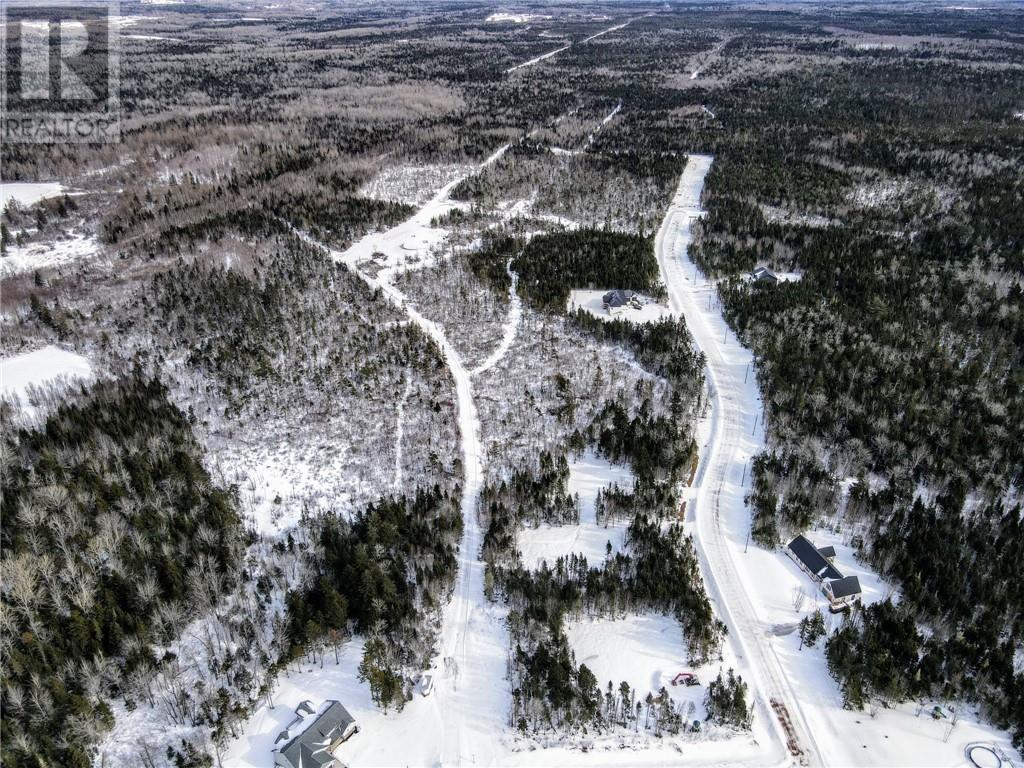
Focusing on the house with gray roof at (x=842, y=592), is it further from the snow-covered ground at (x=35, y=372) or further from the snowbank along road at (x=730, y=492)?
the snow-covered ground at (x=35, y=372)

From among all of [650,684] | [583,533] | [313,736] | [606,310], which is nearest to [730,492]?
[583,533]

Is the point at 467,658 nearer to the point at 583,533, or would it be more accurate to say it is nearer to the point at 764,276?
the point at 583,533

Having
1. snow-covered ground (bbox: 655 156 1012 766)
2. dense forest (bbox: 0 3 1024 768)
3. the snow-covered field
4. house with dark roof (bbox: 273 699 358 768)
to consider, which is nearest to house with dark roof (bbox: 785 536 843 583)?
snow-covered ground (bbox: 655 156 1012 766)

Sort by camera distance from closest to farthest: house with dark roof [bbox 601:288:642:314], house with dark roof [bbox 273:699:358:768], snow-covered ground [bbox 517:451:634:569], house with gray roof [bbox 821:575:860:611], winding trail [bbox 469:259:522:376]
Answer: house with dark roof [bbox 273:699:358:768] < house with gray roof [bbox 821:575:860:611] < snow-covered ground [bbox 517:451:634:569] < winding trail [bbox 469:259:522:376] < house with dark roof [bbox 601:288:642:314]

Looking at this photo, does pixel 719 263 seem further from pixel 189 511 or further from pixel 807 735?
pixel 189 511

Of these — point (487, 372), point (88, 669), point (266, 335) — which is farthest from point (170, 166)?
point (88, 669)

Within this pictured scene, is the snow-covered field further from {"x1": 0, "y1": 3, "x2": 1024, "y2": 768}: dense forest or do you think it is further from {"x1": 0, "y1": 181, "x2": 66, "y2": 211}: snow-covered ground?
{"x1": 0, "y1": 181, "x2": 66, "y2": 211}: snow-covered ground

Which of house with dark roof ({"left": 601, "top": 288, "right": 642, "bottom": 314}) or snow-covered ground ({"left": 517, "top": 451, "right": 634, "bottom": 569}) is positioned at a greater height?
house with dark roof ({"left": 601, "top": 288, "right": 642, "bottom": 314})
